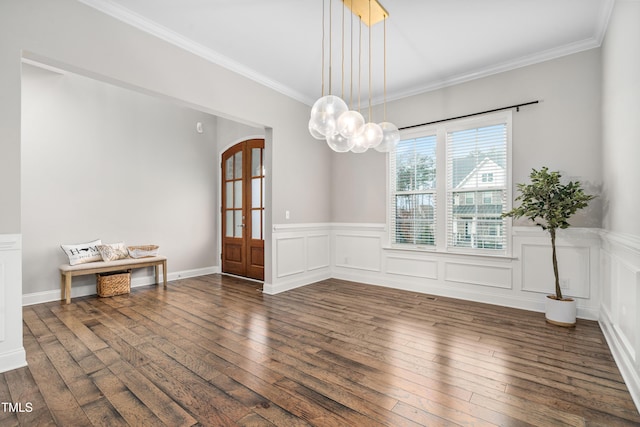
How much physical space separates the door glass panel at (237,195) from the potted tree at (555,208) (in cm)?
451

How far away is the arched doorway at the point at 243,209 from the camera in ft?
18.2

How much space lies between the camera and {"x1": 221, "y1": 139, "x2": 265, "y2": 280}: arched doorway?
5539mm

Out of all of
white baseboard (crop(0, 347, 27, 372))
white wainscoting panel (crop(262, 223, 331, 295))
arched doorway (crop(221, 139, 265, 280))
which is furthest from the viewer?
arched doorway (crop(221, 139, 265, 280))

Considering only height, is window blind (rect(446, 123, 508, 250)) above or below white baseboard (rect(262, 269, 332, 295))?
above

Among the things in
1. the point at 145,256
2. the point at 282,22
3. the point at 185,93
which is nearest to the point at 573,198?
the point at 282,22

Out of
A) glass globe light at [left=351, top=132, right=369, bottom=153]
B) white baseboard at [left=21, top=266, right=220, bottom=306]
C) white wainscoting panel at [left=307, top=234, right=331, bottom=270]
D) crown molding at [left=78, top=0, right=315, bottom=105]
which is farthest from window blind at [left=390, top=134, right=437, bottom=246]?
white baseboard at [left=21, top=266, right=220, bottom=306]

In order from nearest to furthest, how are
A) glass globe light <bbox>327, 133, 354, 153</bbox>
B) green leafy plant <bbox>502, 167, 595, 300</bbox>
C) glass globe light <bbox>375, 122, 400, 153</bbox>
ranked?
1. glass globe light <bbox>327, 133, 354, 153</bbox>
2. glass globe light <bbox>375, 122, 400, 153</bbox>
3. green leafy plant <bbox>502, 167, 595, 300</bbox>

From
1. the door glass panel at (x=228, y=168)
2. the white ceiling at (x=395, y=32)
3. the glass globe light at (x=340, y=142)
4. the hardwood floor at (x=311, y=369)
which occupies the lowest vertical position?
the hardwood floor at (x=311, y=369)

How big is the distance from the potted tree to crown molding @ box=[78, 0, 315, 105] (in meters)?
3.58

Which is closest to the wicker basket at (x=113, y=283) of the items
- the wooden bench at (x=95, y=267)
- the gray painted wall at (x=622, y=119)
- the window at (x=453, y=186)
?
the wooden bench at (x=95, y=267)

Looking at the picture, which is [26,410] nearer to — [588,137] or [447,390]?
[447,390]

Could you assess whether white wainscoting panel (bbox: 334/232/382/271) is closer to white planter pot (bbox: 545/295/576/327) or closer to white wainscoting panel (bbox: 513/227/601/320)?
white wainscoting panel (bbox: 513/227/601/320)

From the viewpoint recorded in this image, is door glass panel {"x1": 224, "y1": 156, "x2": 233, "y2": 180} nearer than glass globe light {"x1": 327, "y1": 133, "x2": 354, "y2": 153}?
No

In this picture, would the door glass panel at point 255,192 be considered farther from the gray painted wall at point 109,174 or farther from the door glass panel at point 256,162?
the gray painted wall at point 109,174
